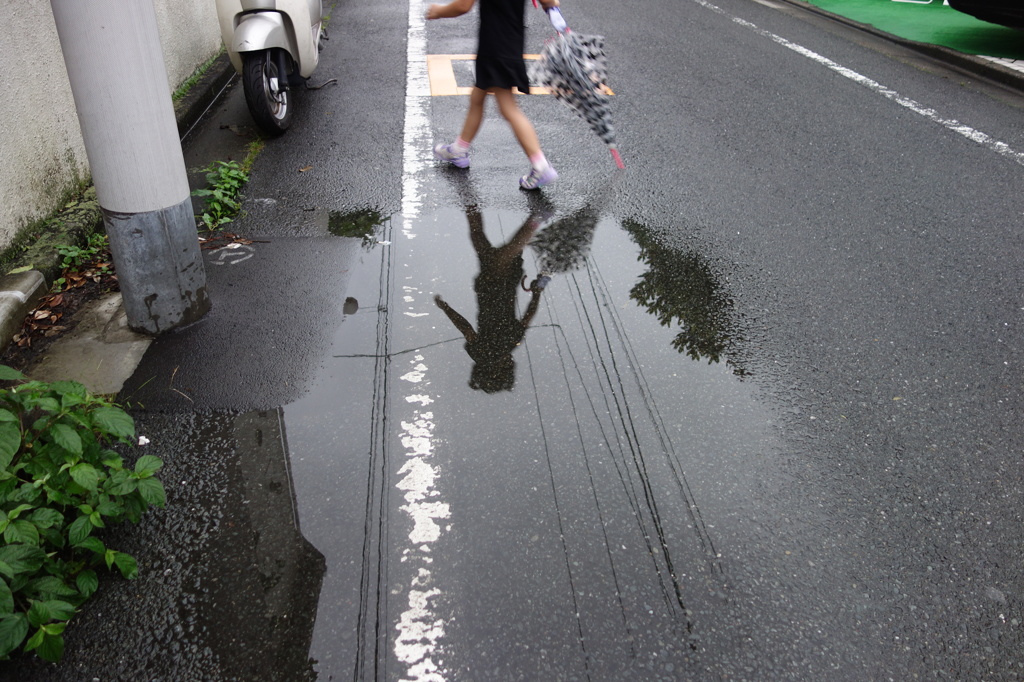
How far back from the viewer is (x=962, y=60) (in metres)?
8.73

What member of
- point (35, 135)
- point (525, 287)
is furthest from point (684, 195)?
point (35, 135)

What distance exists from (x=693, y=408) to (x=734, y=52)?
262 inches

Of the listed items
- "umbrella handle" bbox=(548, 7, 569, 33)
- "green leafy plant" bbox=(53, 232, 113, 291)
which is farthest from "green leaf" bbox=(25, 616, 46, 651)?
"umbrella handle" bbox=(548, 7, 569, 33)

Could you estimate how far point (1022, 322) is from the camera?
12.7ft

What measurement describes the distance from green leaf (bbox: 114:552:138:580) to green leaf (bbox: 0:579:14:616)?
1.08 ft

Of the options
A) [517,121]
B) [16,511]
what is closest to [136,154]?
[16,511]

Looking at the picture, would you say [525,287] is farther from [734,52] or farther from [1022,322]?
[734,52]

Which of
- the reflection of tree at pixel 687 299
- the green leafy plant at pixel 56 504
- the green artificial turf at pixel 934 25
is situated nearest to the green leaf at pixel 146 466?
the green leafy plant at pixel 56 504

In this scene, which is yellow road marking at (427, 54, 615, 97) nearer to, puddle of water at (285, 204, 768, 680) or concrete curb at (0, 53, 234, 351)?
puddle of water at (285, 204, 768, 680)

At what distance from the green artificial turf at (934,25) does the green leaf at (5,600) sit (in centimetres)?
1065

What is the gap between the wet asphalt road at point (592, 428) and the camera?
2256 mm

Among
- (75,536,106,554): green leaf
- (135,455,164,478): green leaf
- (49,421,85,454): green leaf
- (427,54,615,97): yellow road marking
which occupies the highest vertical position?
(49,421,85,454): green leaf

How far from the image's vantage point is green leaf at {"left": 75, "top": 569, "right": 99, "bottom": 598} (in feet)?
7.37

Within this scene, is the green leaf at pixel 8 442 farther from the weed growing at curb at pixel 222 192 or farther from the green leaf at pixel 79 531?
the weed growing at curb at pixel 222 192
